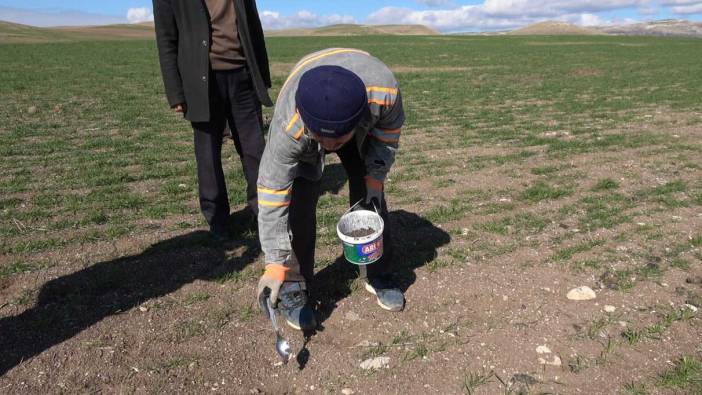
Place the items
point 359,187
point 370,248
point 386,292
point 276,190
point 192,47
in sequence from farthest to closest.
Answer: point 192,47
point 386,292
point 359,187
point 370,248
point 276,190

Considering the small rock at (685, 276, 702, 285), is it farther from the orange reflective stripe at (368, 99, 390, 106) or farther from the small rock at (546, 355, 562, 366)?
the orange reflective stripe at (368, 99, 390, 106)

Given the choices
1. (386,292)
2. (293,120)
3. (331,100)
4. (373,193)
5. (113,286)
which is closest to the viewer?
(331,100)

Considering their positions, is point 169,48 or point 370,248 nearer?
point 370,248

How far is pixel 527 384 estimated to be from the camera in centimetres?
269

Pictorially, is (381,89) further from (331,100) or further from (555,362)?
(555,362)

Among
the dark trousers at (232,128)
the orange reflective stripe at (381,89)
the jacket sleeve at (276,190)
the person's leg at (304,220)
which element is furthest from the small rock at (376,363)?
the dark trousers at (232,128)

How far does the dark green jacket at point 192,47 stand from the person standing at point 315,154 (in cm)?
Result: 126

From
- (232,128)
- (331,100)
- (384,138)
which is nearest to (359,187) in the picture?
(384,138)

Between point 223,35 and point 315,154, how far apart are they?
1.73 meters

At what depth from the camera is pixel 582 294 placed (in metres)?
3.49

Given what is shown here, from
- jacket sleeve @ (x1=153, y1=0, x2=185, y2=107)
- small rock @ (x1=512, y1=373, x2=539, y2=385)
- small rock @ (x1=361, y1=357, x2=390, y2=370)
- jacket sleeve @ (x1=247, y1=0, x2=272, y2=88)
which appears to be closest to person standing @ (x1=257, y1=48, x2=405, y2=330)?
small rock @ (x1=361, y1=357, x2=390, y2=370)

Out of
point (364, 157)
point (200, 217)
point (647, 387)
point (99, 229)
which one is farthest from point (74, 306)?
point (647, 387)

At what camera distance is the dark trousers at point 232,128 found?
388 cm

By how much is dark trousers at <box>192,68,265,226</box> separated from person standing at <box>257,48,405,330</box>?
3.72ft
